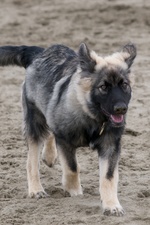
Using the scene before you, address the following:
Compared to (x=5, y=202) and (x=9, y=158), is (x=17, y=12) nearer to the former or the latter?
(x=9, y=158)

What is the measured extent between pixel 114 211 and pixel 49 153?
196cm

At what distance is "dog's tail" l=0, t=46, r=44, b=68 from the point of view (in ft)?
30.2

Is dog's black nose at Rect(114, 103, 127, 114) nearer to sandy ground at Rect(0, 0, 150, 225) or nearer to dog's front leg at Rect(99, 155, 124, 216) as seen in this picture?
dog's front leg at Rect(99, 155, 124, 216)

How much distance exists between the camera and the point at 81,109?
789 cm

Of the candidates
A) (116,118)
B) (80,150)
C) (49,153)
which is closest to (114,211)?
(116,118)

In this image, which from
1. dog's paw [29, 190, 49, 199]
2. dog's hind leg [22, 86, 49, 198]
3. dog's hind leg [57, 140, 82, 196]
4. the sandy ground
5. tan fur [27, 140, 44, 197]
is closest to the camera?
the sandy ground

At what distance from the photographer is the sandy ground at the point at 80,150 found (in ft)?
25.1

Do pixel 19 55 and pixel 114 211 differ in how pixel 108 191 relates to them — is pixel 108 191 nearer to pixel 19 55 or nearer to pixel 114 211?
pixel 114 211

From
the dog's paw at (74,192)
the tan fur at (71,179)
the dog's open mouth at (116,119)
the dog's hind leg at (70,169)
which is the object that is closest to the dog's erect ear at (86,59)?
the dog's open mouth at (116,119)

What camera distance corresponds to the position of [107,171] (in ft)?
25.7

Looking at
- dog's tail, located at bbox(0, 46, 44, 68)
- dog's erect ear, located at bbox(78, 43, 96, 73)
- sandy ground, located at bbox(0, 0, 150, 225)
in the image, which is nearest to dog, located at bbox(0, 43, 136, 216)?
dog's erect ear, located at bbox(78, 43, 96, 73)

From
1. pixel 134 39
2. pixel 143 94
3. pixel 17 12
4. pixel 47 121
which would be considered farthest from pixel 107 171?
pixel 17 12

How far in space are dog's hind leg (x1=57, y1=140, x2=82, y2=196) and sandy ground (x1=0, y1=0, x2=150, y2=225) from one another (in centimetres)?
13

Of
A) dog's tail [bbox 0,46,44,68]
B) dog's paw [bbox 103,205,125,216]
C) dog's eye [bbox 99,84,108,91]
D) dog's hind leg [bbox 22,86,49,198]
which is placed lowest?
dog's paw [bbox 103,205,125,216]
